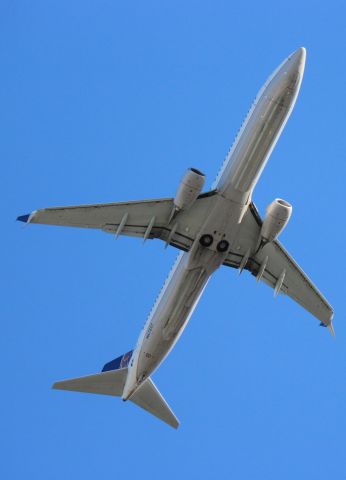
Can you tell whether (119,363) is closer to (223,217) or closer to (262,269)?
(262,269)

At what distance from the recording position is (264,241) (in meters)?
40.1

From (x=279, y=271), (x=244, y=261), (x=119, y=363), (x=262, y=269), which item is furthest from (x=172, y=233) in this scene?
(x=119, y=363)

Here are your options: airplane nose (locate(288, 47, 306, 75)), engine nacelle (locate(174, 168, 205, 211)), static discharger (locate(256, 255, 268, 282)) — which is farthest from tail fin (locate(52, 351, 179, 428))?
airplane nose (locate(288, 47, 306, 75))

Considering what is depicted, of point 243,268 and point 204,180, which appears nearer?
point 204,180

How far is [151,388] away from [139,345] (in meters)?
4.54

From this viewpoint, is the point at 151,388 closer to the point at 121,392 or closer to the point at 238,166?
the point at 121,392

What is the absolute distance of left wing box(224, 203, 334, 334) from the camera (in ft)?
134

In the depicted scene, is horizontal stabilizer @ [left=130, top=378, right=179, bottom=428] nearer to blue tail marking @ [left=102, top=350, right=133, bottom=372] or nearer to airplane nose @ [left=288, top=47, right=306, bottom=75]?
blue tail marking @ [left=102, top=350, right=133, bottom=372]

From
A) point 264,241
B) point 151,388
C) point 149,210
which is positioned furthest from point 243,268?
point 151,388

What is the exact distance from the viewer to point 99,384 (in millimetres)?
44906

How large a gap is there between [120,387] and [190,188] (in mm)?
12726

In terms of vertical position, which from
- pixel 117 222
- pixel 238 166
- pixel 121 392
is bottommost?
pixel 121 392

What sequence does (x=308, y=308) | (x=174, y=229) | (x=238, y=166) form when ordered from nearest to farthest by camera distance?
(x=238, y=166)
(x=174, y=229)
(x=308, y=308)

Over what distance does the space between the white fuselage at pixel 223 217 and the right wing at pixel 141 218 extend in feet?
2.05
